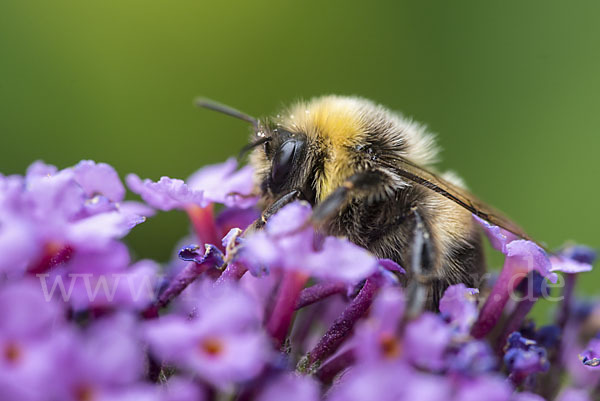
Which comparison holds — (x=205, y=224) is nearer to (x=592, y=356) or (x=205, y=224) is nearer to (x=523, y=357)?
(x=523, y=357)

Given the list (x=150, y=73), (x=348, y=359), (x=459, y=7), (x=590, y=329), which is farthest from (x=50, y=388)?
(x=459, y=7)

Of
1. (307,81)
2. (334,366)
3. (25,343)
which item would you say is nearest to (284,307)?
(334,366)

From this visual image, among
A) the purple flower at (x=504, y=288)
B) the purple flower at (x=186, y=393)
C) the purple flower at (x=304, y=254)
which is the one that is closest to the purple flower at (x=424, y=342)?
the purple flower at (x=304, y=254)

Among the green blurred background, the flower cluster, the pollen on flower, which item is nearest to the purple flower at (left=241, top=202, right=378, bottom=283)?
the flower cluster

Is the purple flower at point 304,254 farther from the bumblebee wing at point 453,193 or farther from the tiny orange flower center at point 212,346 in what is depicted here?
the bumblebee wing at point 453,193

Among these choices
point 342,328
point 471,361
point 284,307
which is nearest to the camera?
point 471,361

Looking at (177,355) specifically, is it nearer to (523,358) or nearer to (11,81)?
(523,358)

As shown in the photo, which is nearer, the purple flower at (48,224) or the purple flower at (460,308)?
the purple flower at (48,224)
